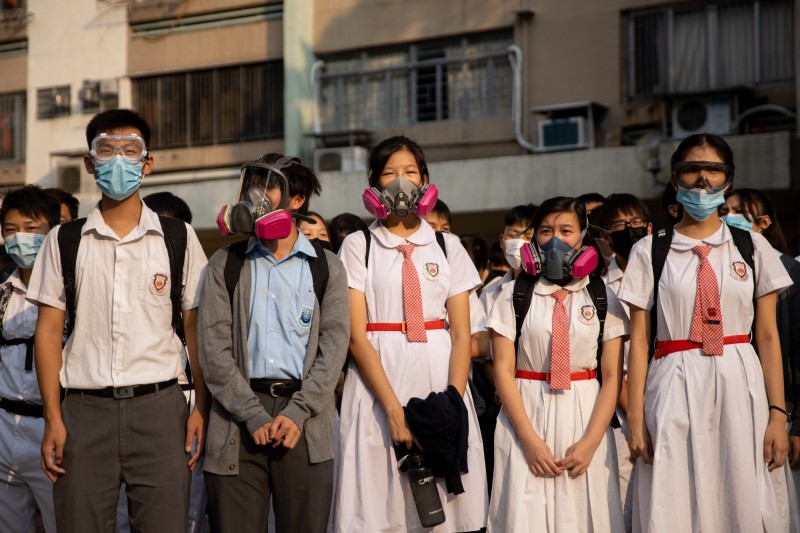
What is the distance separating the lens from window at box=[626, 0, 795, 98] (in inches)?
595

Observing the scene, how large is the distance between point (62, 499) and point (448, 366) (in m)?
2.03

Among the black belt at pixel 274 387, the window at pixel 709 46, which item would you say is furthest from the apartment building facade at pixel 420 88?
the black belt at pixel 274 387

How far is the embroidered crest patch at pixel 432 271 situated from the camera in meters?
5.53

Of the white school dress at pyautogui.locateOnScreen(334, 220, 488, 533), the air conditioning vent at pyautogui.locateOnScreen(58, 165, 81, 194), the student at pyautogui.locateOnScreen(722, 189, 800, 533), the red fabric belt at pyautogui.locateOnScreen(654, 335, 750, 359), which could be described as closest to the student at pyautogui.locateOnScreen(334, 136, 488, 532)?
the white school dress at pyautogui.locateOnScreen(334, 220, 488, 533)

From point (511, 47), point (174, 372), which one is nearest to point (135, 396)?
point (174, 372)

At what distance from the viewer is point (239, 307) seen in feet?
16.8

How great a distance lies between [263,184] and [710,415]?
2.56m

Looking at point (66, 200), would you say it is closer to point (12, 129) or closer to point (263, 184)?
point (263, 184)

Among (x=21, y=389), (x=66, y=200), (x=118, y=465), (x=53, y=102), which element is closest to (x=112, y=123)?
(x=118, y=465)

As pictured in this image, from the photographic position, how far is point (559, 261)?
18.0 ft

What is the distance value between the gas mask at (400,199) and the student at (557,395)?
0.67 metres

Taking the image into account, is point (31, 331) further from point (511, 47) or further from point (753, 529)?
point (511, 47)

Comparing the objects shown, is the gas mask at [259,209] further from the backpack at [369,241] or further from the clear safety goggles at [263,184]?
the backpack at [369,241]

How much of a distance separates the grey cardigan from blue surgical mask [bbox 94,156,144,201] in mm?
551
